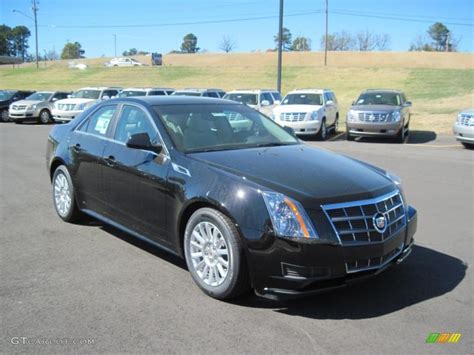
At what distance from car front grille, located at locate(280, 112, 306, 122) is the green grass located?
7190 millimetres

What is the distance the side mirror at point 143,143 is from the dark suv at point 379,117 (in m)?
13.3

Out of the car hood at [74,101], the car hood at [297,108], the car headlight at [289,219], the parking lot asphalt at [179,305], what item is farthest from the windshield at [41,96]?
the car headlight at [289,219]

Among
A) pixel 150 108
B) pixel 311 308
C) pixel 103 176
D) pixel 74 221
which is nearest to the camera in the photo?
pixel 311 308

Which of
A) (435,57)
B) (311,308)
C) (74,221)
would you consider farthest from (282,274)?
(435,57)

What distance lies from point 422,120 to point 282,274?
22148 mm

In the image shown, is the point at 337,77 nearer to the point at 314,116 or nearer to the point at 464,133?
the point at 314,116

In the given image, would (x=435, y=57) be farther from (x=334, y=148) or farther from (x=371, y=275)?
(x=371, y=275)

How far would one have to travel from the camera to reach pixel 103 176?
215 inches

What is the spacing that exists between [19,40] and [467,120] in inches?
6771

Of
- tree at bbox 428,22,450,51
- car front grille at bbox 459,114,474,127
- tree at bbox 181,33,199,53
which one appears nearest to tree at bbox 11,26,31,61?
tree at bbox 181,33,199,53

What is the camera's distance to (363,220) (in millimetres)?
3848

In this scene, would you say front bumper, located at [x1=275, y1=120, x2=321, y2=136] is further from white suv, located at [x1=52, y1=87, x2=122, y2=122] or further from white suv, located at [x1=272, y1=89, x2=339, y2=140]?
white suv, located at [x1=52, y1=87, x2=122, y2=122]

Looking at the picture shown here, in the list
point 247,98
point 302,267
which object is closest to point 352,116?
point 247,98

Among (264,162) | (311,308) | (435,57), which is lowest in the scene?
(311,308)
